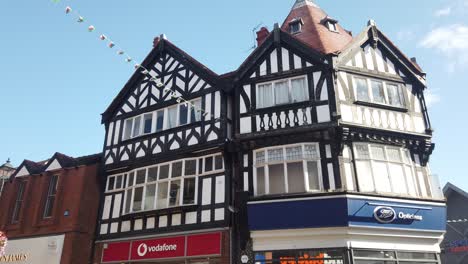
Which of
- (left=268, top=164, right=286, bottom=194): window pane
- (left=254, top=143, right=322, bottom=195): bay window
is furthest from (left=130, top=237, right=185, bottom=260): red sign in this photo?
(left=268, top=164, right=286, bottom=194): window pane

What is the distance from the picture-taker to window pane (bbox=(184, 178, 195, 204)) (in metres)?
15.1

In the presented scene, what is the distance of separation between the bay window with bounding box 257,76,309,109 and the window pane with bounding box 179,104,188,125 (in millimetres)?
3435

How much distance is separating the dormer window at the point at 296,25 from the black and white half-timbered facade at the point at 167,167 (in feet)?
13.5

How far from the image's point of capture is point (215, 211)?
47.0 ft

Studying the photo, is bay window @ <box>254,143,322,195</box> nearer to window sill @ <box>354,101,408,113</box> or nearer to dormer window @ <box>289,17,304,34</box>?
window sill @ <box>354,101,408,113</box>

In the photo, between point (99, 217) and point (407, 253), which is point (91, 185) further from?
point (407, 253)

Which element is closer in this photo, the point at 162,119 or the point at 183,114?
the point at 183,114

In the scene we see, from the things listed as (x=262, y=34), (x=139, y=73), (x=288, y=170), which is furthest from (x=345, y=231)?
(x=139, y=73)

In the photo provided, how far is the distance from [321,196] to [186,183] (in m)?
5.62

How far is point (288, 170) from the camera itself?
13672 millimetres

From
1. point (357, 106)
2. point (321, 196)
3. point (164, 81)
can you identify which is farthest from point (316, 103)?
point (164, 81)

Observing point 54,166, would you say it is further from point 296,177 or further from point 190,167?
point 296,177

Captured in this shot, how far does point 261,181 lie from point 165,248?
4.65 metres

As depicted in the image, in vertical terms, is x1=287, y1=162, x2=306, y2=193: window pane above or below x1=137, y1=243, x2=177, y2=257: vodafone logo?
above
